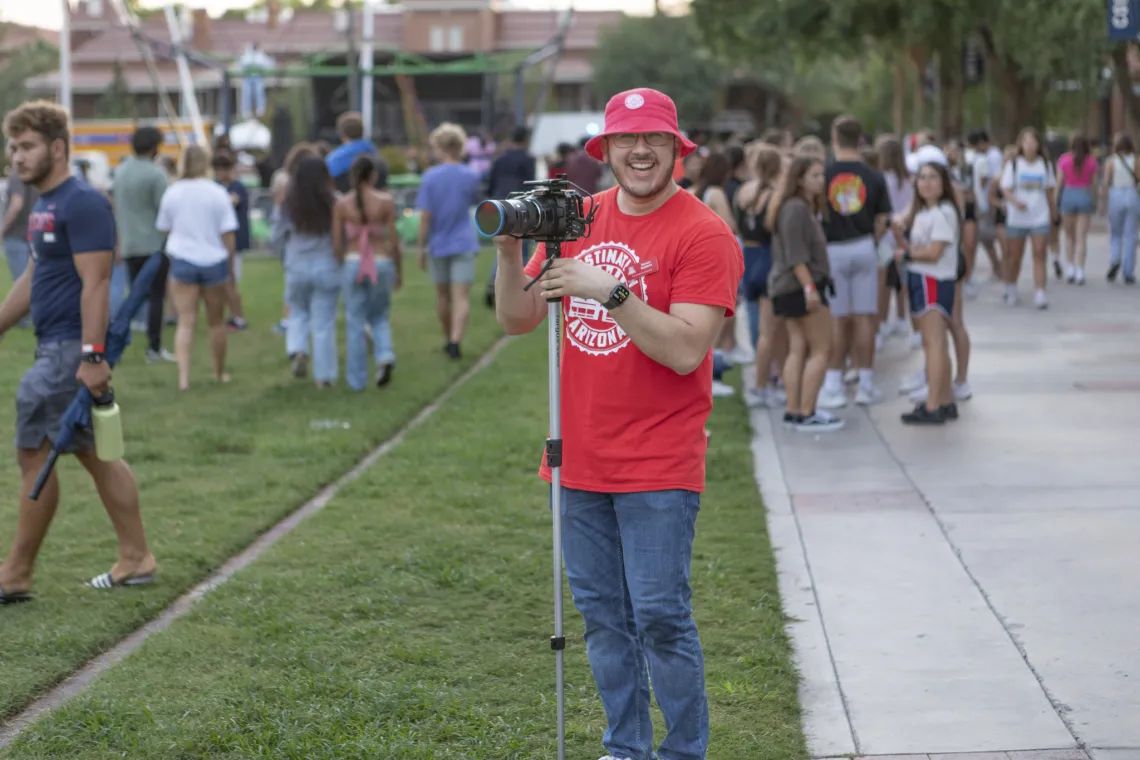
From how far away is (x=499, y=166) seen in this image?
17062 millimetres

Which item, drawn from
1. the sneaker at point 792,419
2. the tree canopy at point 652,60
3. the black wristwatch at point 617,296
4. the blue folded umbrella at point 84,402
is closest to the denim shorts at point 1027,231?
the sneaker at point 792,419

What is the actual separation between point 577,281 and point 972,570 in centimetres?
356

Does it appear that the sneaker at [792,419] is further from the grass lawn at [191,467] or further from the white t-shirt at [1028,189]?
the white t-shirt at [1028,189]

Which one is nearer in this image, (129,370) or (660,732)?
(660,732)

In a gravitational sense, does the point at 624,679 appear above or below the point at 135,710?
above

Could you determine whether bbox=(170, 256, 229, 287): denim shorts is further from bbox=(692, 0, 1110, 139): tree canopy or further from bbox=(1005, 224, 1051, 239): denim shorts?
bbox=(692, 0, 1110, 139): tree canopy

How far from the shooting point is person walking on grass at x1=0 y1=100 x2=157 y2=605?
6.09 meters

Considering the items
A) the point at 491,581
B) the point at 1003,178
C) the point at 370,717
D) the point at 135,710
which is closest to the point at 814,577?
the point at 491,581

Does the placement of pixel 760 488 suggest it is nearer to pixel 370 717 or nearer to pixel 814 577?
pixel 814 577

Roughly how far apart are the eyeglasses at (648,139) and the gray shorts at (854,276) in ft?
22.7

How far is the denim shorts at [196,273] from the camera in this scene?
1195cm

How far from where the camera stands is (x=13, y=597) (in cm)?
634

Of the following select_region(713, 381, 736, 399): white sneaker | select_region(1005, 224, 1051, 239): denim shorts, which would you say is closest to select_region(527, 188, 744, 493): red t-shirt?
select_region(713, 381, 736, 399): white sneaker

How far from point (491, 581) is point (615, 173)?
3.00 meters
